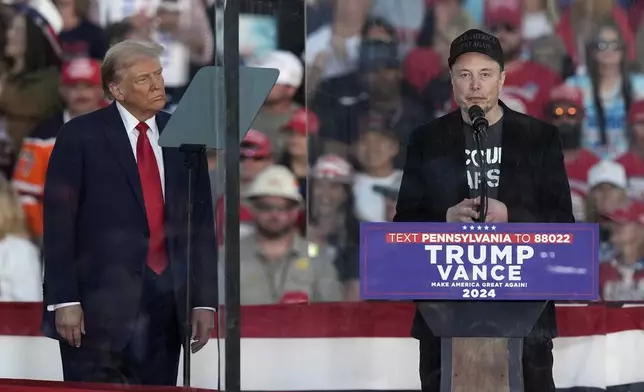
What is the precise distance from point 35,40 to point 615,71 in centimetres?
222

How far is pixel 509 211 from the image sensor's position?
4.03 meters

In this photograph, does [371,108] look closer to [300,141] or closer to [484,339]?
[300,141]

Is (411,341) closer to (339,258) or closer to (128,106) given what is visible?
(339,258)

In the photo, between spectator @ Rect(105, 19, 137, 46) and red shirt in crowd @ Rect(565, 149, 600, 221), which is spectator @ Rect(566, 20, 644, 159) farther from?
spectator @ Rect(105, 19, 137, 46)

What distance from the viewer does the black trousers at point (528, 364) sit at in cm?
409

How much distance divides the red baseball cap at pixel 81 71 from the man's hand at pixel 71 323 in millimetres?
863

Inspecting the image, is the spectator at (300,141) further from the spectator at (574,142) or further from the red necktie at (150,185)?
the spectator at (574,142)

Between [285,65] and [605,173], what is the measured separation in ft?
4.30

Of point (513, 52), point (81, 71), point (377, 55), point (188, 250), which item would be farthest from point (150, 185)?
point (513, 52)

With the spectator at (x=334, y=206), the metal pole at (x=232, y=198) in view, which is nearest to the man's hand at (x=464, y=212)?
the spectator at (x=334, y=206)

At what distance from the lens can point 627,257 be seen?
420cm

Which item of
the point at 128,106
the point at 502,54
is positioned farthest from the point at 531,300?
the point at 128,106

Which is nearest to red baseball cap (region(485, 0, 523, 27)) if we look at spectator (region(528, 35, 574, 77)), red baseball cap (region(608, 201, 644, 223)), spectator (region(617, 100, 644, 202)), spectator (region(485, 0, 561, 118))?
spectator (region(485, 0, 561, 118))

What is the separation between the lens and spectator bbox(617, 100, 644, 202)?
13.7 feet
